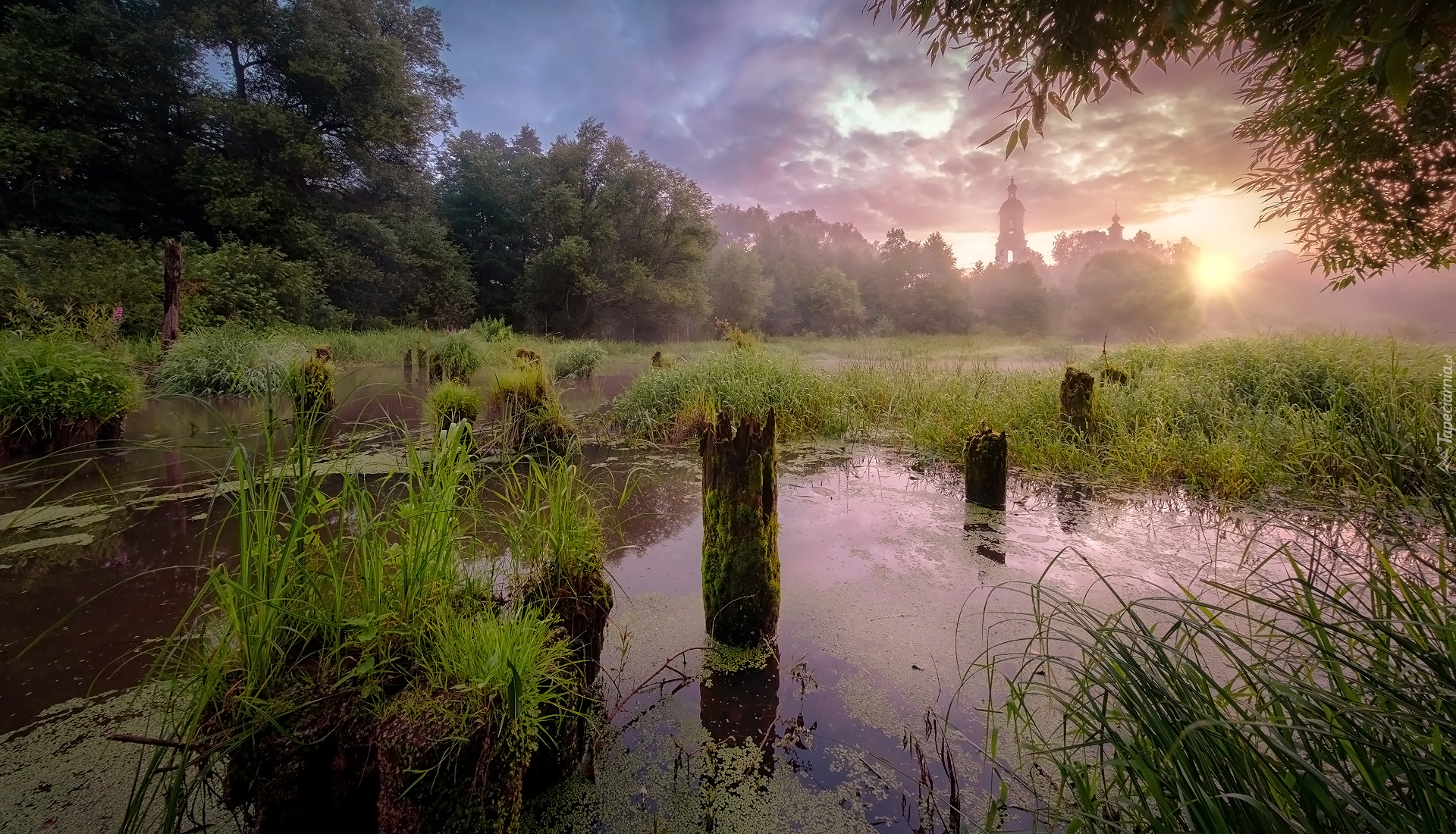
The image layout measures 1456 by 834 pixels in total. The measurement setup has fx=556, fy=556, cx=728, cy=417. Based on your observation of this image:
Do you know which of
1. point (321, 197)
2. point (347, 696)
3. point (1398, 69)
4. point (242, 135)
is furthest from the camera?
point (321, 197)

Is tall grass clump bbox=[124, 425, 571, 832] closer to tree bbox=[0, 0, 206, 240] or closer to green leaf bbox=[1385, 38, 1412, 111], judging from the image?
green leaf bbox=[1385, 38, 1412, 111]

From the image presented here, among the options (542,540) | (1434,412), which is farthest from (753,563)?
(1434,412)

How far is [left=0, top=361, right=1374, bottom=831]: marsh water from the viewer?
4.89 feet

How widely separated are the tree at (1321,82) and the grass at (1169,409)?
1.13 meters

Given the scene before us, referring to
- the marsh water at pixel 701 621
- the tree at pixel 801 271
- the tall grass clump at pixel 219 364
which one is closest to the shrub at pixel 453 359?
the tall grass clump at pixel 219 364

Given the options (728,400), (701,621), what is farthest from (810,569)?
(728,400)

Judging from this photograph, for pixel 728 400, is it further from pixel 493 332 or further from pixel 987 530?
pixel 493 332

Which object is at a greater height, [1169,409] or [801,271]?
[801,271]

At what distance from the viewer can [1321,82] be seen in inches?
145

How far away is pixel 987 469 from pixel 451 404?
5.15m

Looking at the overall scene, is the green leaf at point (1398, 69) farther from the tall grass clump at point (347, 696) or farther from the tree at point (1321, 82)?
the tall grass clump at point (347, 696)

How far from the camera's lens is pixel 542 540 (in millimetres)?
1935

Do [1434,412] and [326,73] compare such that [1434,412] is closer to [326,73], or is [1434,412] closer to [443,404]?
[443,404]

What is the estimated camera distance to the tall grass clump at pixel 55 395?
A: 4562 mm
